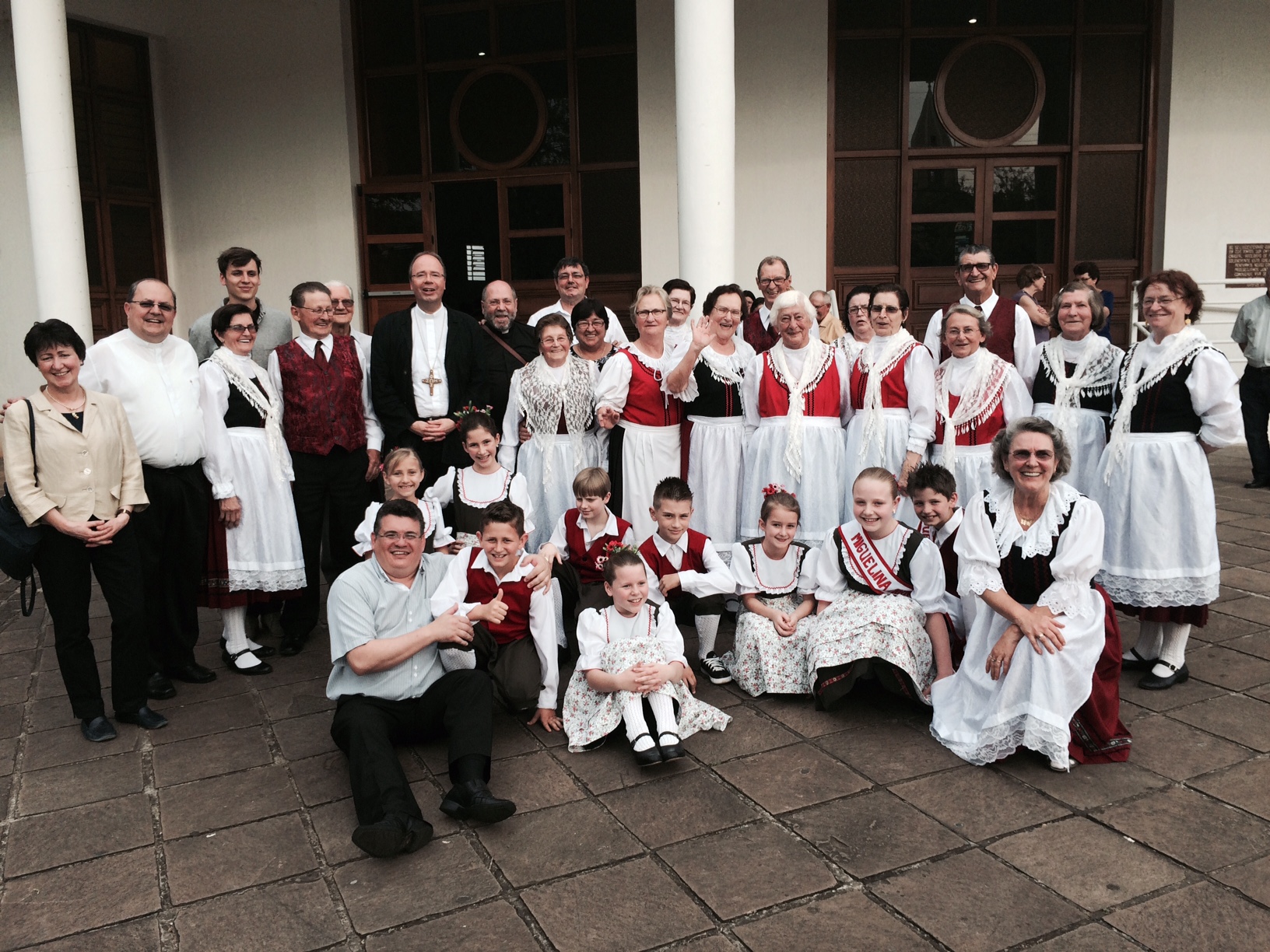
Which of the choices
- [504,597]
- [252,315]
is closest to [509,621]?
[504,597]

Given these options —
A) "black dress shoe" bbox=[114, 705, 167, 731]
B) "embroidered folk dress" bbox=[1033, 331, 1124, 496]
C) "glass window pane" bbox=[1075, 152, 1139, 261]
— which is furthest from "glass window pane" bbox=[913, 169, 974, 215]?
"black dress shoe" bbox=[114, 705, 167, 731]

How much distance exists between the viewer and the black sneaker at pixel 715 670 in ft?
14.2

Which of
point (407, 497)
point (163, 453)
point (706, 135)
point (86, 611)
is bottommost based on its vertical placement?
point (86, 611)

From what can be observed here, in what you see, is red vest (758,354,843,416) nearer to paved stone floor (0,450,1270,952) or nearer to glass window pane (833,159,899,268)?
paved stone floor (0,450,1270,952)

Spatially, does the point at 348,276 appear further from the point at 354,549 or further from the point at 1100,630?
the point at 1100,630

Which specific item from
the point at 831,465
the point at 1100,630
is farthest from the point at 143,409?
the point at 1100,630

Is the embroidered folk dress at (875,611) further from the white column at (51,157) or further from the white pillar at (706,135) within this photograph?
the white column at (51,157)

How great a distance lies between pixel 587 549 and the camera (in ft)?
15.2

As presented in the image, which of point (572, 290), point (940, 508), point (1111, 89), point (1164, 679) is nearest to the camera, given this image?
point (1164, 679)

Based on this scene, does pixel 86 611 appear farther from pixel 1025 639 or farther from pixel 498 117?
pixel 498 117

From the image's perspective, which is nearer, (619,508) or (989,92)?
(619,508)

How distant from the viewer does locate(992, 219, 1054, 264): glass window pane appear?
10141 millimetres

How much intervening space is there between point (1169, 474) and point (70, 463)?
4376 millimetres

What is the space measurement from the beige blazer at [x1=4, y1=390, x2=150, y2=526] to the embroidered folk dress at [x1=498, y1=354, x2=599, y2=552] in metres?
1.84
